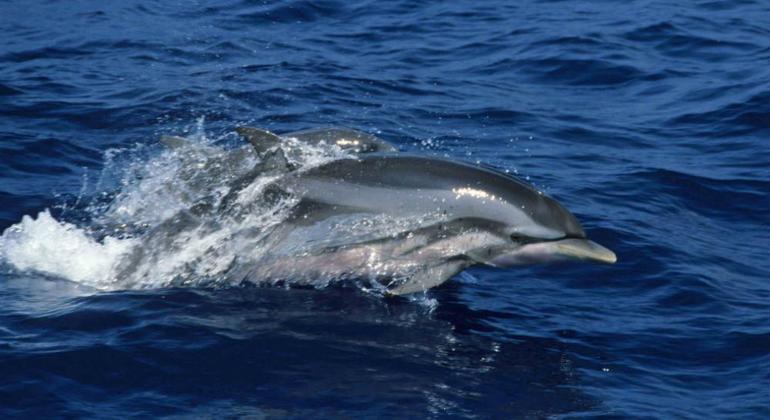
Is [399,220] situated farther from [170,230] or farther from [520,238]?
[170,230]

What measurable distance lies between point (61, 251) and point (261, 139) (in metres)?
2.16

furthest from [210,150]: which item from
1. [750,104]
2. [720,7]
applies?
[720,7]

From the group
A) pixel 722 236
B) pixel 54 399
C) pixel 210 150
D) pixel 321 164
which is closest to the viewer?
pixel 54 399

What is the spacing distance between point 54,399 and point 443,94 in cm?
947

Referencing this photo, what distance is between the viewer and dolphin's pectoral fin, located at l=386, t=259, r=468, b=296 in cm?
1008

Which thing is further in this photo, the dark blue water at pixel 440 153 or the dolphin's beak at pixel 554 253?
the dolphin's beak at pixel 554 253

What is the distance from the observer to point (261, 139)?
10.4 m

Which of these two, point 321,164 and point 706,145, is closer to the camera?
point 321,164

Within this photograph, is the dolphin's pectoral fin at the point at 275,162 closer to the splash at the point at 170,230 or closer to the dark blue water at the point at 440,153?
the splash at the point at 170,230

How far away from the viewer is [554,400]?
29.4 ft

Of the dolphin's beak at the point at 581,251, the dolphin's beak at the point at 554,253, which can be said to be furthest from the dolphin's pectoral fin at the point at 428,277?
the dolphin's beak at the point at 581,251

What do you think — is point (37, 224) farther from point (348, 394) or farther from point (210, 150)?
point (348, 394)

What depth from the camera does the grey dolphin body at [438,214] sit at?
10.0 metres

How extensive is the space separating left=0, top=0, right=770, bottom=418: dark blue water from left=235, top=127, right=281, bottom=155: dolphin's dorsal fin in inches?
46.0
